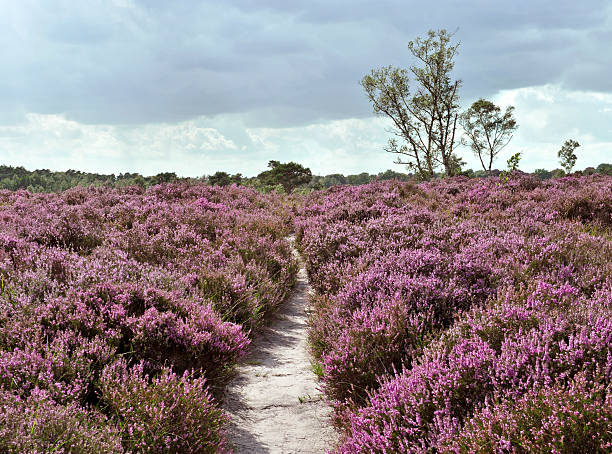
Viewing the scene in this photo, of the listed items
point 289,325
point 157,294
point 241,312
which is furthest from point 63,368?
point 289,325

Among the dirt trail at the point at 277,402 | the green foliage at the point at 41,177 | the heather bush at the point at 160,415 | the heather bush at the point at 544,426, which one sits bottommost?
the dirt trail at the point at 277,402

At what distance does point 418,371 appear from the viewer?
3.23 m

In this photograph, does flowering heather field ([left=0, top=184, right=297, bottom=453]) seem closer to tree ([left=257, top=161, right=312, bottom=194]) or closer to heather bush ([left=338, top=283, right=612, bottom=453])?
heather bush ([left=338, top=283, right=612, bottom=453])

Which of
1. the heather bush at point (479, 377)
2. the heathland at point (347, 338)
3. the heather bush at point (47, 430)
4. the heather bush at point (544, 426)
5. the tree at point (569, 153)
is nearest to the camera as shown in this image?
the heather bush at point (544, 426)

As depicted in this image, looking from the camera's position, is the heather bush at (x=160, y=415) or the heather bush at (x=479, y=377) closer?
the heather bush at (x=479, y=377)

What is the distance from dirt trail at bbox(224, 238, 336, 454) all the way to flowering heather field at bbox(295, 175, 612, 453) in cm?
22

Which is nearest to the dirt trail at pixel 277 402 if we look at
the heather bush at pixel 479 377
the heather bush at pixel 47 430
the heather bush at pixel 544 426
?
the heather bush at pixel 479 377

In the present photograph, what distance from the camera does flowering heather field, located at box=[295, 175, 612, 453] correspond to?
2494mm

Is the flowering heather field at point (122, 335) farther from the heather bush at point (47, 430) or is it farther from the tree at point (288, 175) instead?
the tree at point (288, 175)

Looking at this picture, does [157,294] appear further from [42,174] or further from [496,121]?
[42,174]

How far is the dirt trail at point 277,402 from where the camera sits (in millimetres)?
3633

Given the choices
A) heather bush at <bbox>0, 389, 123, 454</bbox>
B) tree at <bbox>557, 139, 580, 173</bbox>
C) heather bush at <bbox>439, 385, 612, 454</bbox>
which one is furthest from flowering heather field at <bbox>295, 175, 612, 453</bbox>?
tree at <bbox>557, 139, 580, 173</bbox>

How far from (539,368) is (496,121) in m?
50.3

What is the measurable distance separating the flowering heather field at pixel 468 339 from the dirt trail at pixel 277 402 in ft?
0.71
